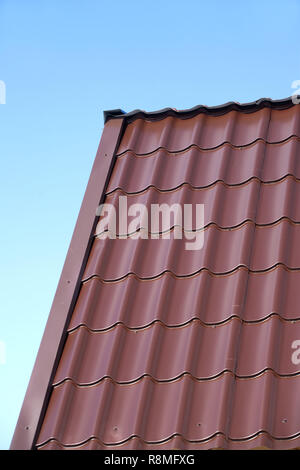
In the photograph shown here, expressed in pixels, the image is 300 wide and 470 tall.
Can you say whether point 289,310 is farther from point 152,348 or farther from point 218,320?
point 152,348

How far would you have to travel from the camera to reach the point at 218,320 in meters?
3.57

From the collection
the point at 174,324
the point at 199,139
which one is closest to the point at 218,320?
the point at 174,324

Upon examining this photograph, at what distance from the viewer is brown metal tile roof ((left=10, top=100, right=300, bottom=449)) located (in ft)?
10.4

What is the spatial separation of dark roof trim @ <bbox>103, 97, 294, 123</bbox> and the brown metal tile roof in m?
0.16

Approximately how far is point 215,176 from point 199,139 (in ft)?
1.54

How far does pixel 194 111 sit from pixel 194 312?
1904mm

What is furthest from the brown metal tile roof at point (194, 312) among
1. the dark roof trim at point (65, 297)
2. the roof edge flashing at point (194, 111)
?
the roof edge flashing at point (194, 111)

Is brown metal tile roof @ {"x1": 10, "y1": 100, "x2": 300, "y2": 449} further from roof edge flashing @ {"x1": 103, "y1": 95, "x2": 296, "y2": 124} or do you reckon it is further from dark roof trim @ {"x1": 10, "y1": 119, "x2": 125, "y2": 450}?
roof edge flashing @ {"x1": 103, "y1": 95, "x2": 296, "y2": 124}

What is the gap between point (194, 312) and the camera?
3605mm

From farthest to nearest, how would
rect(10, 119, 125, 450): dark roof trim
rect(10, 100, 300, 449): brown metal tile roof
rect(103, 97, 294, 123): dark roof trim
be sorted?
rect(103, 97, 294, 123): dark roof trim
rect(10, 119, 125, 450): dark roof trim
rect(10, 100, 300, 449): brown metal tile roof

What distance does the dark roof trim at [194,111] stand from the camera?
5.01 metres

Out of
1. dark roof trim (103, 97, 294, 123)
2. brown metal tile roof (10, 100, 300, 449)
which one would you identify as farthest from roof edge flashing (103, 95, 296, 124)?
brown metal tile roof (10, 100, 300, 449)

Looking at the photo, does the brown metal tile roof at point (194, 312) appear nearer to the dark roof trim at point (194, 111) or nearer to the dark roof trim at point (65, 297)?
the dark roof trim at point (65, 297)

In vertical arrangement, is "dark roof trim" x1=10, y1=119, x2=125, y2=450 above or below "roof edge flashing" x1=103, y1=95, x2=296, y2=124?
below
